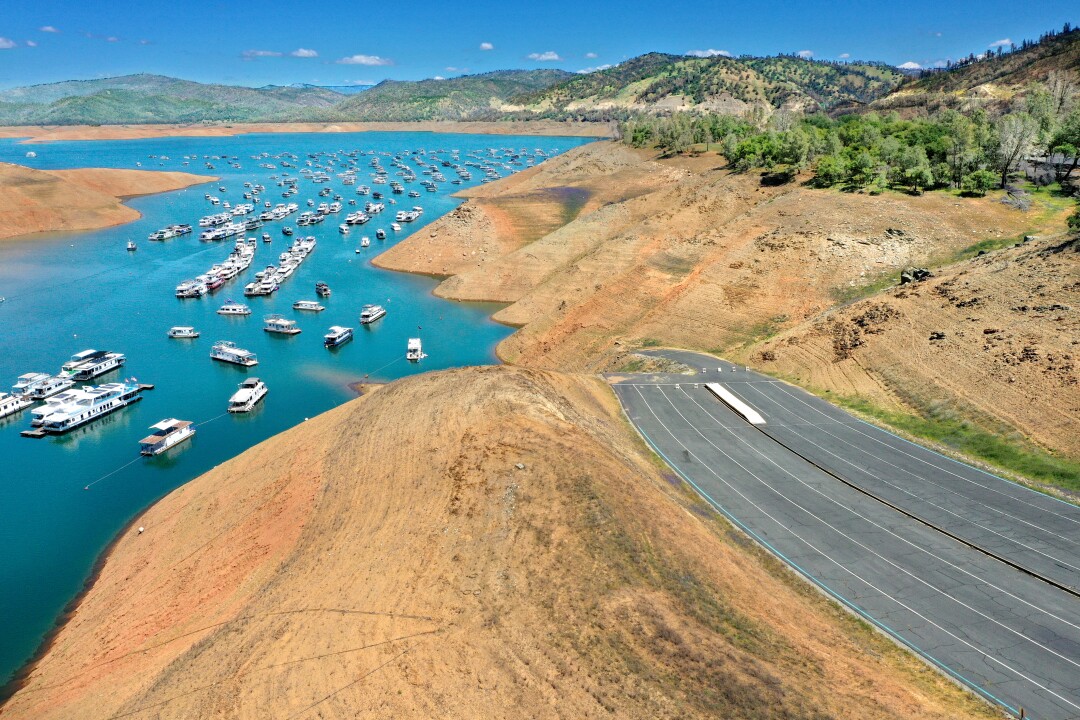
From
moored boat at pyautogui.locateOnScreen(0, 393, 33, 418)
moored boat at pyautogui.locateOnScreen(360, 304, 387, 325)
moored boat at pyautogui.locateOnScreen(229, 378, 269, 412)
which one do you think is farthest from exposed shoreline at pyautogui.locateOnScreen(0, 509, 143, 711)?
moored boat at pyautogui.locateOnScreen(360, 304, 387, 325)

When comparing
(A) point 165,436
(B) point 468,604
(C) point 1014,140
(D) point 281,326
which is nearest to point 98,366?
(D) point 281,326

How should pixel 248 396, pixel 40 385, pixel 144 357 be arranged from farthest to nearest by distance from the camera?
pixel 144 357, pixel 40 385, pixel 248 396

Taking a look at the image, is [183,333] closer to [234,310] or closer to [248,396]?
[234,310]

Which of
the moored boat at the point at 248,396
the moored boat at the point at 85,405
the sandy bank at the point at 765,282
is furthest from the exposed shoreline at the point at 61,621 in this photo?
the sandy bank at the point at 765,282

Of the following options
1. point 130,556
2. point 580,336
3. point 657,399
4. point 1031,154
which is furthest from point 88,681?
point 1031,154

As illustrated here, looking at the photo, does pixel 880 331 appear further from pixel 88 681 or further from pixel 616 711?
pixel 88 681

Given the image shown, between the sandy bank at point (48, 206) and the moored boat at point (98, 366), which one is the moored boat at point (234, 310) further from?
the sandy bank at point (48, 206)
